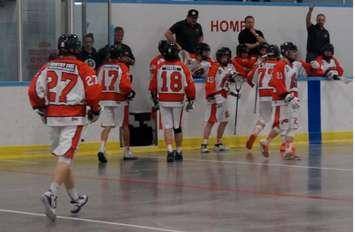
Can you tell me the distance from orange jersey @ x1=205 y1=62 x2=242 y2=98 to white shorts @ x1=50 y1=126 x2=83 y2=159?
8833 mm

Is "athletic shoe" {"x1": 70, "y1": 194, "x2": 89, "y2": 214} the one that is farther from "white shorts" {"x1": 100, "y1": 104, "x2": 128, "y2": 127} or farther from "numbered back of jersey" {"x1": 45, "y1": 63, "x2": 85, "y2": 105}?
"white shorts" {"x1": 100, "y1": 104, "x2": 128, "y2": 127}

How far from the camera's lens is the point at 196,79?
70.4ft

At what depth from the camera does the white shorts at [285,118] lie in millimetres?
18500

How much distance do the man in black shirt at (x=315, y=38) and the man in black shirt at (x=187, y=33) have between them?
3252 mm

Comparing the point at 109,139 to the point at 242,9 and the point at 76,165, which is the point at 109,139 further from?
the point at 242,9

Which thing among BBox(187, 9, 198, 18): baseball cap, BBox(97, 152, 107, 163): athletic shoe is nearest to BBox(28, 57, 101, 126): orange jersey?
BBox(97, 152, 107, 163): athletic shoe

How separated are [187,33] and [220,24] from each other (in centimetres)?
208

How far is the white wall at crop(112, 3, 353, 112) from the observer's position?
73.1 feet

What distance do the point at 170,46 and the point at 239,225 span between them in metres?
7.34

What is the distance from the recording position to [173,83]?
Answer: 18.2 metres

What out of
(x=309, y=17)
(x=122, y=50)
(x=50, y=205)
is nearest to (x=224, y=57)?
(x=122, y=50)

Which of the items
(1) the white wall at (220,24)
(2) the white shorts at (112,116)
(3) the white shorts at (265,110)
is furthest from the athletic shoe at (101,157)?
(1) the white wall at (220,24)

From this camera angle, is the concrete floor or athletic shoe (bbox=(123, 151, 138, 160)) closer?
the concrete floor

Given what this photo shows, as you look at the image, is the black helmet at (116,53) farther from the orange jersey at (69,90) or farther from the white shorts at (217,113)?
the orange jersey at (69,90)
